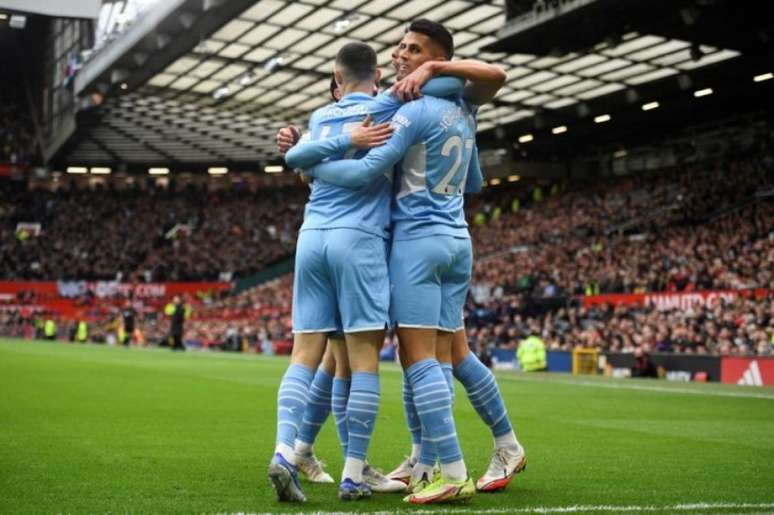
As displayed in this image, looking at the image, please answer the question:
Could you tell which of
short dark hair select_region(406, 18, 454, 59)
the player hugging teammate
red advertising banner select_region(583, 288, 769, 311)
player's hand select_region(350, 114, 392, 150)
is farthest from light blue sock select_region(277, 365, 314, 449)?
red advertising banner select_region(583, 288, 769, 311)

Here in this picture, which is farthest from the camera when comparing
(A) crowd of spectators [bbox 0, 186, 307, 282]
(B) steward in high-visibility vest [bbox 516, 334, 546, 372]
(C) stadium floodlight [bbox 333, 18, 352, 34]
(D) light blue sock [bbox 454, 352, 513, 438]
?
(A) crowd of spectators [bbox 0, 186, 307, 282]

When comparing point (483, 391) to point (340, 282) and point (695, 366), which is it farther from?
point (695, 366)

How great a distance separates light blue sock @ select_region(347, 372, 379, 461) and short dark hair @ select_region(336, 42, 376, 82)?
1669mm

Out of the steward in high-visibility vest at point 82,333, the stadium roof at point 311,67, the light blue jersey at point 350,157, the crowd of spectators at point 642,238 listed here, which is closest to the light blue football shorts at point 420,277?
the light blue jersey at point 350,157

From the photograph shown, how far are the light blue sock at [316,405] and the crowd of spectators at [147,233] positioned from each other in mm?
55392

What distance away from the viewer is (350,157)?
5723 millimetres

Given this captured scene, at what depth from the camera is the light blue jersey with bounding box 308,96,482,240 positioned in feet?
18.1

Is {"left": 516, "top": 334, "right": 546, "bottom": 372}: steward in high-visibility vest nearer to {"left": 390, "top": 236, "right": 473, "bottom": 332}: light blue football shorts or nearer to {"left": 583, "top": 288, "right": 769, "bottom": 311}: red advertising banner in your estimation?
{"left": 583, "top": 288, "right": 769, "bottom": 311}: red advertising banner

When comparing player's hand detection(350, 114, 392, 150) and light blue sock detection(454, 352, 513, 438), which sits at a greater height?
player's hand detection(350, 114, 392, 150)

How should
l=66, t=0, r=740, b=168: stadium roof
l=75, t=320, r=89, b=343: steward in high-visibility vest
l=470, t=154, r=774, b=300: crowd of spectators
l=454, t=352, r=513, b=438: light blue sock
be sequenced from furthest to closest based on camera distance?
l=75, t=320, r=89, b=343: steward in high-visibility vest, l=66, t=0, r=740, b=168: stadium roof, l=470, t=154, r=774, b=300: crowd of spectators, l=454, t=352, r=513, b=438: light blue sock

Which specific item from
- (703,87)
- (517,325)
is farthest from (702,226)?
(517,325)

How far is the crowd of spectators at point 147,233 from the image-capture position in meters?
61.8

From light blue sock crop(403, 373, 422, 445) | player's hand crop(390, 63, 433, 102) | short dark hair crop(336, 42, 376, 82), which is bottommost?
light blue sock crop(403, 373, 422, 445)

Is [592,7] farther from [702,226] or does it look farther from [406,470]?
[406,470]
